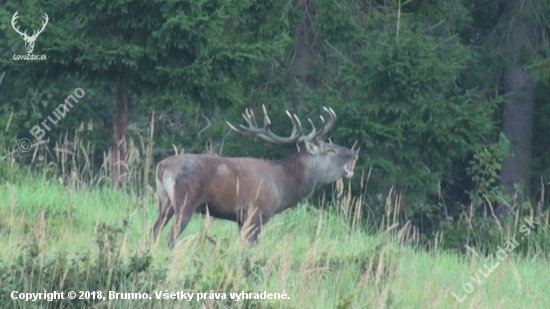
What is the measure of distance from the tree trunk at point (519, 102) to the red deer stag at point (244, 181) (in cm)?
889

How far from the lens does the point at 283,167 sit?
39.7 ft

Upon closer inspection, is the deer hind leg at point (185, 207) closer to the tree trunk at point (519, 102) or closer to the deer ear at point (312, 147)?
the deer ear at point (312, 147)

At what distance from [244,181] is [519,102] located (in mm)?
10555

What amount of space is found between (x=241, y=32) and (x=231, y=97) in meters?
3.14

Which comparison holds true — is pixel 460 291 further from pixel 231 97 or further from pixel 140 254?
pixel 231 97

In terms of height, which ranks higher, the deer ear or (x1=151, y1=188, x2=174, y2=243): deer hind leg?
the deer ear

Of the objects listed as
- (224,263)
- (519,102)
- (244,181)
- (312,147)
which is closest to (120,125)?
(312,147)

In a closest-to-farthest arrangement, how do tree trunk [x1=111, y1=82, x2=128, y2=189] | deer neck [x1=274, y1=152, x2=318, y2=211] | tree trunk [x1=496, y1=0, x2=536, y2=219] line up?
deer neck [x1=274, y1=152, x2=318, y2=211], tree trunk [x1=111, y1=82, x2=128, y2=189], tree trunk [x1=496, y1=0, x2=536, y2=219]

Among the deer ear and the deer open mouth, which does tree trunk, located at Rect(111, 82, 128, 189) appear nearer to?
the deer ear

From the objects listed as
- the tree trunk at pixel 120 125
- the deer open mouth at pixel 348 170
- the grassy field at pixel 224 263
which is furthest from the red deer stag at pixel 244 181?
Answer: the tree trunk at pixel 120 125

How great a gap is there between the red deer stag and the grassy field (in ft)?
0.96

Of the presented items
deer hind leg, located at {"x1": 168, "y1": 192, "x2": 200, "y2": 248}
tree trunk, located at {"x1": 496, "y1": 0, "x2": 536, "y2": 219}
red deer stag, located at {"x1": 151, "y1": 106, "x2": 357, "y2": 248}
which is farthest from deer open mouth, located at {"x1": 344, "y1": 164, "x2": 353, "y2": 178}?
tree trunk, located at {"x1": 496, "y1": 0, "x2": 536, "y2": 219}

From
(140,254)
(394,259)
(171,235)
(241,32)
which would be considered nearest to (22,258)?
(140,254)

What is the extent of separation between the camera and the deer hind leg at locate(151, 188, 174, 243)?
10.6 meters
